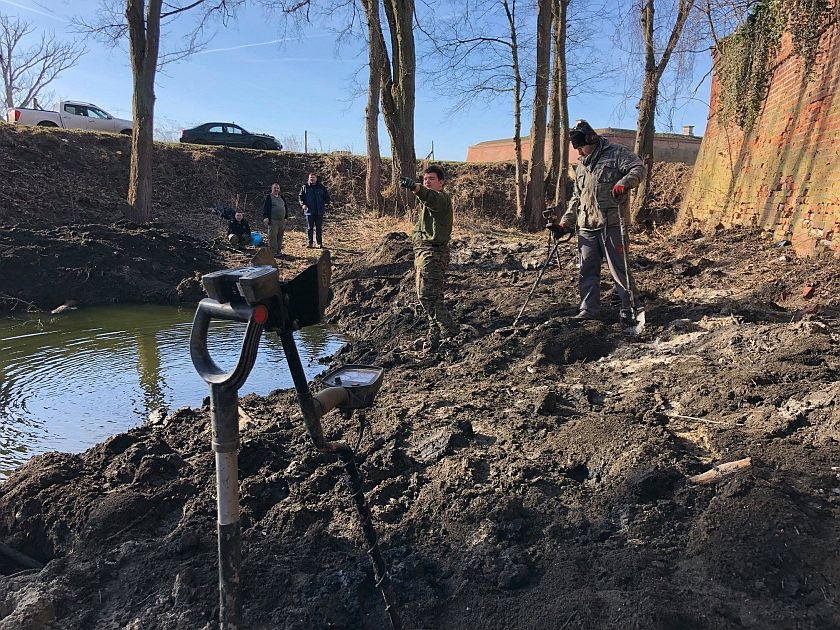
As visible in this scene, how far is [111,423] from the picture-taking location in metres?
5.69

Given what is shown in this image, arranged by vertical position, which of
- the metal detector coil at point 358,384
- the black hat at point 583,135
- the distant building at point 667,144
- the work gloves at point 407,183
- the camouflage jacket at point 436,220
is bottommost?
the metal detector coil at point 358,384

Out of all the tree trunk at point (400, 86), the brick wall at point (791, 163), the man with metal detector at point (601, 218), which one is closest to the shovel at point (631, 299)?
the man with metal detector at point (601, 218)

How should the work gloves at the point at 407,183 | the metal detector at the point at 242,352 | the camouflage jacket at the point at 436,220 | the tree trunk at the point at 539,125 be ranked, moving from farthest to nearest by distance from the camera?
1. the tree trunk at the point at 539,125
2. the camouflage jacket at the point at 436,220
3. the work gloves at the point at 407,183
4. the metal detector at the point at 242,352

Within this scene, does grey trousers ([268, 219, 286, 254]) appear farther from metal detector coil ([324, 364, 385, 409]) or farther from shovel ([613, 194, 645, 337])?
metal detector coil ([324, 364, 385, 409])

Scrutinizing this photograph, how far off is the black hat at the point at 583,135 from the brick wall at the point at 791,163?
3231mm

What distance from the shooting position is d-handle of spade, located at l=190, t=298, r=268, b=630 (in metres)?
1.77

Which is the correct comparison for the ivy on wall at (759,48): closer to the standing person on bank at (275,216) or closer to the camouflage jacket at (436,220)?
the camouflage jacket at (436,220)

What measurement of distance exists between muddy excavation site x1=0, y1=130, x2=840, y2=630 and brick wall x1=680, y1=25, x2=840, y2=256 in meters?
1.09

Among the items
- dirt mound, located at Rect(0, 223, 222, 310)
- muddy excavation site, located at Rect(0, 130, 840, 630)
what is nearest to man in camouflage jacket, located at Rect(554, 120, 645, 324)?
muddy excavation site, located at Rect(0, 130, 840, 630)

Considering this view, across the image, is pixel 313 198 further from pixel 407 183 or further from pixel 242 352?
pixel 242 352

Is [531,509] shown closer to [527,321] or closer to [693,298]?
[527,321]

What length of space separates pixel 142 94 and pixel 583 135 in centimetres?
1213

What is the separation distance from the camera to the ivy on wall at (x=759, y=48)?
8.00 meters

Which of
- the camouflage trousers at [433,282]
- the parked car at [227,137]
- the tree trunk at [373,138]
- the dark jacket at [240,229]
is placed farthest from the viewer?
the parked car at [227,137]
